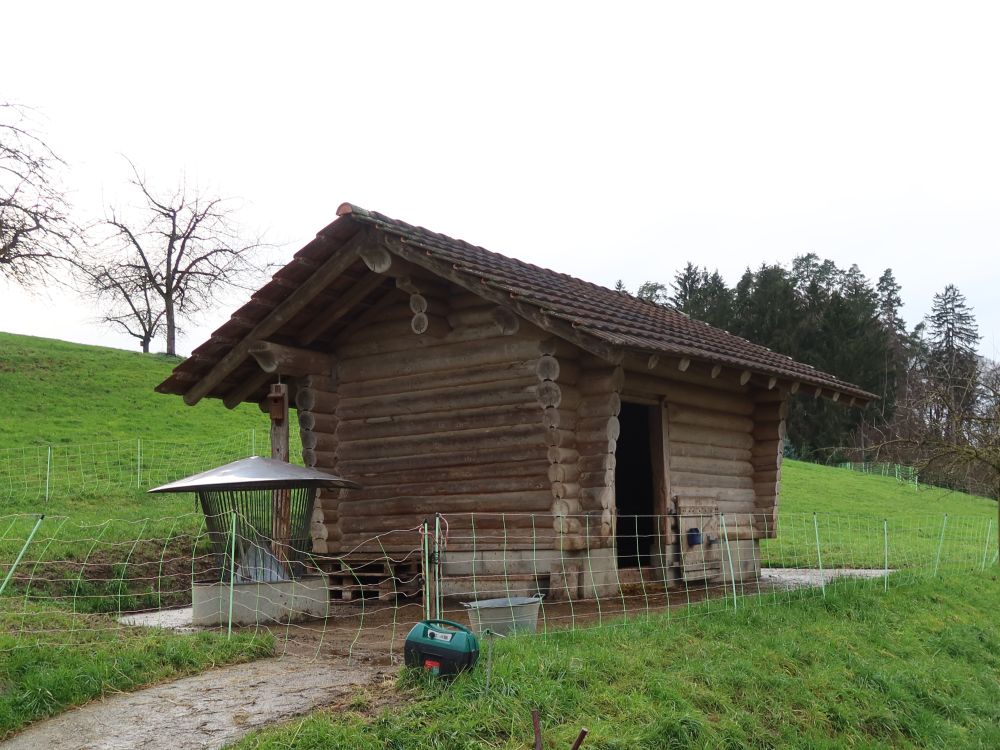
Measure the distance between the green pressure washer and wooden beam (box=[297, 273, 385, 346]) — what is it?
5.92 meters

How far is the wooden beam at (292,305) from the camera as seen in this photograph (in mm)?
10547

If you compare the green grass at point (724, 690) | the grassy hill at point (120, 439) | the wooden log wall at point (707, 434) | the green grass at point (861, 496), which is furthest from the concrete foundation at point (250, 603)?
the green grass at point (861, 496)

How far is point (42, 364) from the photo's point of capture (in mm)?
36000

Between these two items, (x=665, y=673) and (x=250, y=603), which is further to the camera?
(x=250, y=603)

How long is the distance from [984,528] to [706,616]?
68.3 ft

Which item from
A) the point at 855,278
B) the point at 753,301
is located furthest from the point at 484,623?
the point at 855,278

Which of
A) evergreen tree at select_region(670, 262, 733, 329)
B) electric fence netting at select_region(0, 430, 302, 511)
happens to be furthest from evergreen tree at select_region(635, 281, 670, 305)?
electric fence netting at select_region(0, 430, 302, 511)

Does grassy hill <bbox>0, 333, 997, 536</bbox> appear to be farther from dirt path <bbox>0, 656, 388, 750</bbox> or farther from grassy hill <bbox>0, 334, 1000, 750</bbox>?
dirt path <bbox>0, 656, 388, 750</bbox>

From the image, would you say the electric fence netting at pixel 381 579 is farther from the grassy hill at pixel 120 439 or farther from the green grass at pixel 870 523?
the grassy hill at pixel 120 439

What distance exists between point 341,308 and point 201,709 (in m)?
6.29

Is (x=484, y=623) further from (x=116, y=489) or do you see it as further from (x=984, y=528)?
(x=984, y=528)

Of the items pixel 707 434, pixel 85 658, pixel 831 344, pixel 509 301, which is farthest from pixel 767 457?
pixel 831 344

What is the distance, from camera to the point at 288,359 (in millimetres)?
11281

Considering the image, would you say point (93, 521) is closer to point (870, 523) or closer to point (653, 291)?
point (870, 523)
